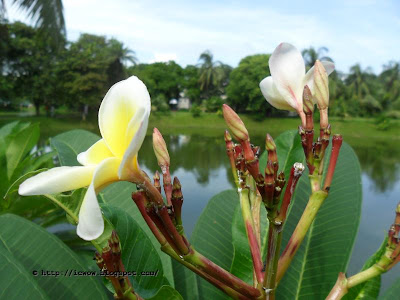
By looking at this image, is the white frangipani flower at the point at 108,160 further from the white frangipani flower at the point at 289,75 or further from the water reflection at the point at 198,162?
the water reflection at the point at 198,162

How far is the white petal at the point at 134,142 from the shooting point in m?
0.29

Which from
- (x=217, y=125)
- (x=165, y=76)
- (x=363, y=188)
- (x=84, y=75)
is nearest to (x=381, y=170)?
(x=363, y=188)

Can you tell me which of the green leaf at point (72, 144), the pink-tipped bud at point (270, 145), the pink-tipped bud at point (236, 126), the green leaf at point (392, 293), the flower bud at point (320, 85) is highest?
the flower bud at point (320, 85)

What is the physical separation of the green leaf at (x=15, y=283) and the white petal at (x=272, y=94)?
364 millimetres

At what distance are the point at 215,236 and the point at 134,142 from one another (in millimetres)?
416

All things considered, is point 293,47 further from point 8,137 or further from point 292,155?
point 8,137

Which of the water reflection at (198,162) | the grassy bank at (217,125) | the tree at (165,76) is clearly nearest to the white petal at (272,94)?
the water reflection at (198,162)

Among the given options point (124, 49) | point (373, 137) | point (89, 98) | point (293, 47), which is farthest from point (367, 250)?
point (124, 49)

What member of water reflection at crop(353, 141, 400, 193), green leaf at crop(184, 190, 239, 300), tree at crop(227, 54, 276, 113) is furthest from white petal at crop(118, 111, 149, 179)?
tree at crop(227, 54, 276, 113)

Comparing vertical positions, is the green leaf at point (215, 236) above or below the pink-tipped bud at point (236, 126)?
below

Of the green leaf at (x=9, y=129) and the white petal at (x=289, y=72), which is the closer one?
the white petal at (x=289, y=72)

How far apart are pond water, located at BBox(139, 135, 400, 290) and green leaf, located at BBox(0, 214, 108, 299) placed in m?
1.41

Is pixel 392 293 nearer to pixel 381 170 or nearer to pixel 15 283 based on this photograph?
pixel 15 283

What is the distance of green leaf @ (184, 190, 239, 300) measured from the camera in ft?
1.97
